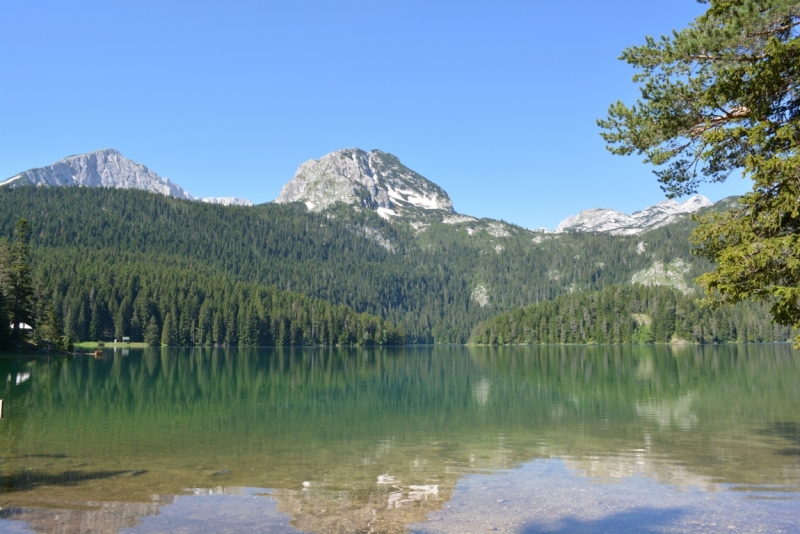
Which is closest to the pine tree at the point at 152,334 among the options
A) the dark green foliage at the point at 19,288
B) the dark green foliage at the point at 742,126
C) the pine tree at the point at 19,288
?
the dark green foliage at the point at 19,288

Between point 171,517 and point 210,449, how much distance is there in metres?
10.8

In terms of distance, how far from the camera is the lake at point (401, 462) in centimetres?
1623

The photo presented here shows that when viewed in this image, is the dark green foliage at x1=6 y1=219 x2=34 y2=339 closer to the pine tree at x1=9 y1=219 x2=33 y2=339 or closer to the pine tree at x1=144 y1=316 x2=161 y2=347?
the pine tree at x1=9 y1=219 x2=33 y2=339

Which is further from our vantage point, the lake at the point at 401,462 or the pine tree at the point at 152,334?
the pine tree at the point at 152,334

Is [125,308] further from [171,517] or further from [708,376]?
[171,517]

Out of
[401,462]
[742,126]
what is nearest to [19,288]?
[401,462]

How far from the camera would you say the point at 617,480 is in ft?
67.4

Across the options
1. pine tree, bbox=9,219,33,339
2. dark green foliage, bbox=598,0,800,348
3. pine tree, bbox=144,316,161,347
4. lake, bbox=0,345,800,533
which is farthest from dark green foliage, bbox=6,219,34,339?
dark green foliage, bbox=598,0,800,348

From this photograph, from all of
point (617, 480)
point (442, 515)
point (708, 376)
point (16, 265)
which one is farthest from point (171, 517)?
point (16, 265)

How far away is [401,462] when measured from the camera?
2412cm

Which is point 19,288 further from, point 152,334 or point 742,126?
point 742,126

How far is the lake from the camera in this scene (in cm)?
1623

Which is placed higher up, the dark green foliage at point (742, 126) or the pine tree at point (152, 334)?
the dark green foliage at point (742, 126)

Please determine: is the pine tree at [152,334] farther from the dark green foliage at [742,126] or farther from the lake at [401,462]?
the dark green foliage at [742,126]
